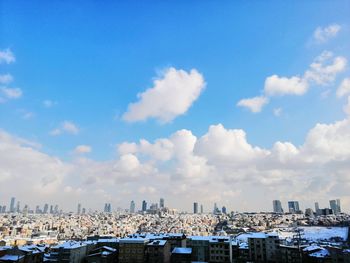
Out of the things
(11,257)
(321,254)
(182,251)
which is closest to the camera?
(11,257)

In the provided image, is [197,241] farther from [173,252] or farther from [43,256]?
[43,256]

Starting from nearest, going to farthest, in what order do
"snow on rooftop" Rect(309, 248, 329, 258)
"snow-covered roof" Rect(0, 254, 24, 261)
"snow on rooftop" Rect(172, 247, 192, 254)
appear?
A: "snow-covered roof" Rect(0, 254, 24, 261)
"snow on rooftop" Rect(309, 248, 329, 258)
"snow on rooftop" Rect(172, 247, 192, 254)

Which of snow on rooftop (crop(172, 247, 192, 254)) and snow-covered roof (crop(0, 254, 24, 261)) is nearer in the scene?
snow-covered roof (crop(0, 254, 24, 261))

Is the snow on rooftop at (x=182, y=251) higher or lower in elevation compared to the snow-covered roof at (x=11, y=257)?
higher

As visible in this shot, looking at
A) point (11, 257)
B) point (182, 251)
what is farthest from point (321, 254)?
point (11, 257)

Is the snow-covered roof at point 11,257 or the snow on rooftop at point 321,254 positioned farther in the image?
the snow on rooftop at point 321,254

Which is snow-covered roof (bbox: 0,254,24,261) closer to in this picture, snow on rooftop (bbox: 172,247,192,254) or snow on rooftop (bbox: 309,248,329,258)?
snow on rooftop (bbox: 172,247,192,254)

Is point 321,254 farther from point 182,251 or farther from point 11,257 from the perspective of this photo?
point 11,257

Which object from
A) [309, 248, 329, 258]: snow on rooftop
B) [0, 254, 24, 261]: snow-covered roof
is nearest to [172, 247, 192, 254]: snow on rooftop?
[309, 248, 329, 258]: snow on rooftop

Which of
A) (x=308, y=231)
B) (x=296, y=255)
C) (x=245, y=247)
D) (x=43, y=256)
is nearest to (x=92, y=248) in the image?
(x=43, y=256)

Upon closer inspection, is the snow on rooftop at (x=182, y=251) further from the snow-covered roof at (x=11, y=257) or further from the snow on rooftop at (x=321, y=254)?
the snow-covered roof at (x=11, y=257)

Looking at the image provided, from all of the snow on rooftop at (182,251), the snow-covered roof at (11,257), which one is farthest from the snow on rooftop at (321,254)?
the snow-covered roof at (11,257)

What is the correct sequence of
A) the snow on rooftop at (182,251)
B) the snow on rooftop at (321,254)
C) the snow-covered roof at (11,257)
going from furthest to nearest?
the snow on rooftop at (182,251) → the snow on rooftop at (321,254) → the snow-covered roof at (11,257)

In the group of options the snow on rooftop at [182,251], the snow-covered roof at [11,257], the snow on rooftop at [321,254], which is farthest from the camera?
the snow on rooftop at [182,251]
